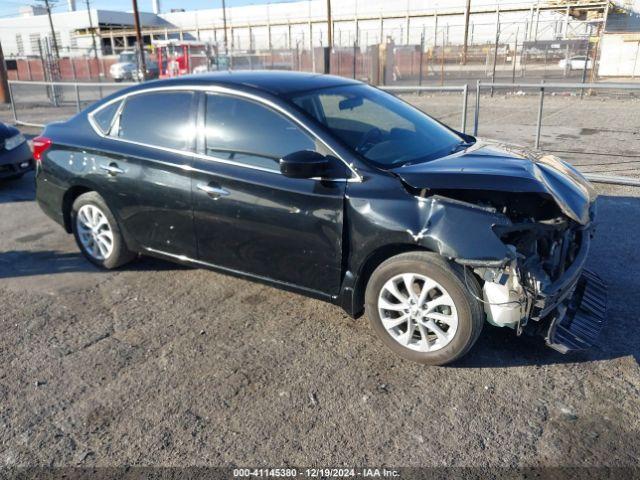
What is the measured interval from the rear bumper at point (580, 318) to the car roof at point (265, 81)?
7.77 ft

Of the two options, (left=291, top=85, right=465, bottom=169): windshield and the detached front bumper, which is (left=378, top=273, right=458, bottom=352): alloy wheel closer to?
the detached front bumper

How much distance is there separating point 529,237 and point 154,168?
2.78 m

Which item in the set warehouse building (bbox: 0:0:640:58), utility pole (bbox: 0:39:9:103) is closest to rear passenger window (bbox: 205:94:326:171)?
utility pole (bbox: 0:39:9:103)

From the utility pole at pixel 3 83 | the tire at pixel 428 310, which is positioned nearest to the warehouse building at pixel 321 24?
the utility pole at pixel 3 83

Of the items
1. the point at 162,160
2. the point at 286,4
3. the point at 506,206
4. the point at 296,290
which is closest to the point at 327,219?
the point at 296,290

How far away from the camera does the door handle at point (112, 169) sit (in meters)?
4.52

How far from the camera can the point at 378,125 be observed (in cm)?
416

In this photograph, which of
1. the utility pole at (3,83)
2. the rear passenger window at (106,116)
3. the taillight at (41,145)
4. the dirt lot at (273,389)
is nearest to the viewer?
the dirt lot at (273,389)

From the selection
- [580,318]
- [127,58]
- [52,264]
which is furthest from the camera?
[127,58]

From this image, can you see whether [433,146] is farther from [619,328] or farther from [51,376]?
[51,376]

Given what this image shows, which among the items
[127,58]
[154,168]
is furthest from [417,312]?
[127,58]

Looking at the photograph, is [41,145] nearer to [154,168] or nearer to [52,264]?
[52,264]

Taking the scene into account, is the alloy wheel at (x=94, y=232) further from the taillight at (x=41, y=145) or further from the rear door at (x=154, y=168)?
the taillight at (x=41, y=145)

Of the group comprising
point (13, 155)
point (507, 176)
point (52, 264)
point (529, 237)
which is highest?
point (507, 176)
